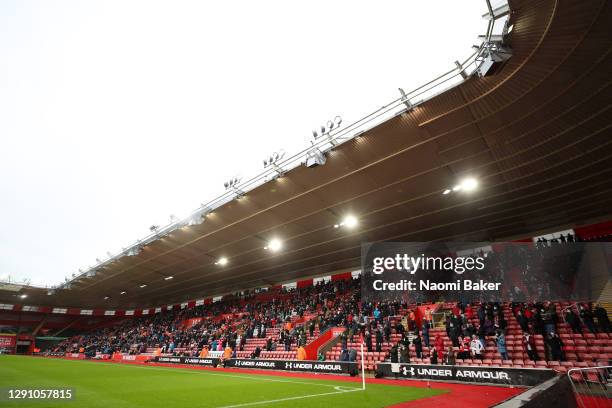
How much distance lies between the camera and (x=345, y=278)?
99.6 ft

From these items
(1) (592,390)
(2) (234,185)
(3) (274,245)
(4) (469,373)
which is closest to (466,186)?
(4) (469,373)

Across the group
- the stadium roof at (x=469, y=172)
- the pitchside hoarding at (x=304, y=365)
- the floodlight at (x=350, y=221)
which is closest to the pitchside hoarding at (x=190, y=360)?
the pitchside hoarding at (x=304, y=365)

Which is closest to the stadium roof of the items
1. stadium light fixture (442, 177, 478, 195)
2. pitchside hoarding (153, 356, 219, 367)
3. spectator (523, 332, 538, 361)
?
stadium light fixture (442, 177, 478, 195)

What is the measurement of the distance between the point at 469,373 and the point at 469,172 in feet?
29.0

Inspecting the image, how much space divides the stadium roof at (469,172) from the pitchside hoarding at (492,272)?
1417 mm

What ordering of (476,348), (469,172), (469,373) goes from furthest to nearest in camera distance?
(469,172)
(476,348)
(469,373)

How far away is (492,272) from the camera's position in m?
20.6

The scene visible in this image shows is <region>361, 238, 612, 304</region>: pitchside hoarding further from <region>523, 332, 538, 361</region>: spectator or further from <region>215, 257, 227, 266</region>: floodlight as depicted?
<region>215, 257, 227, 266</region>: floodlight

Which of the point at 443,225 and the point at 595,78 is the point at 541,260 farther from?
the point at 595,78

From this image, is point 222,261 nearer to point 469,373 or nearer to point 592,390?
point 469,373

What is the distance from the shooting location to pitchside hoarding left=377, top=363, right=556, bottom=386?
33.1ft

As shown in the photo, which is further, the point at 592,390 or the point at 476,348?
the point at 476,348

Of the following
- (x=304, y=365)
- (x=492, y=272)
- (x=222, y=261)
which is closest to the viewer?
(x=304, y=365)

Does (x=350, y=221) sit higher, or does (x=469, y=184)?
(x=469, y=184)
